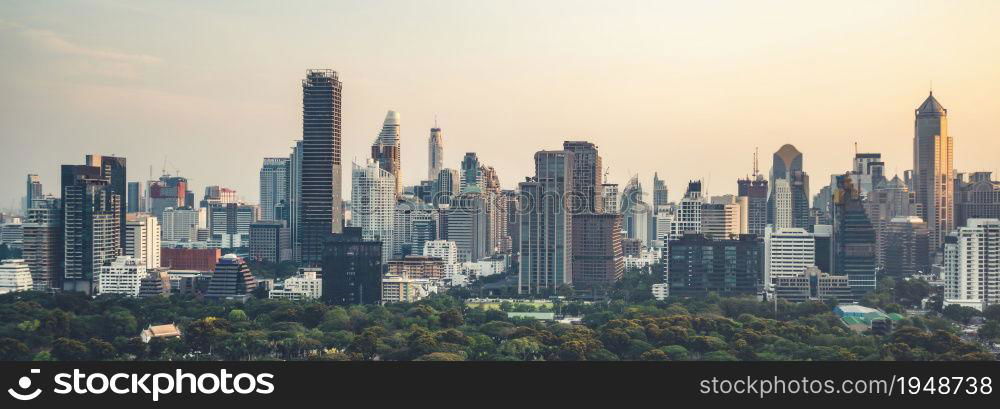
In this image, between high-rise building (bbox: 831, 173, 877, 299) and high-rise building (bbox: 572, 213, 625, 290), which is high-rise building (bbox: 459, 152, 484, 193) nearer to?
high-rise building (bbox: 572, 213, 625, 290)

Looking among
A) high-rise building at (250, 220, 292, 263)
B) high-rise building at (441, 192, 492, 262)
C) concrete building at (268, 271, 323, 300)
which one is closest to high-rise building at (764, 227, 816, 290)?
concrete building at (268, 271, 323, 300)

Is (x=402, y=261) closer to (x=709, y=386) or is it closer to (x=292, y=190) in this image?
(x=292, y=190)

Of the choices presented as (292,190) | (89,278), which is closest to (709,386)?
(89,278)

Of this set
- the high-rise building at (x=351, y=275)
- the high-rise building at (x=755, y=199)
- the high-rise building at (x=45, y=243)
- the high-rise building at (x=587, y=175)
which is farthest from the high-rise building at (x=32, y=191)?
the high-rise building at (x=755, y=199)

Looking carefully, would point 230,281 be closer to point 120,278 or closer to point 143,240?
point 120,278

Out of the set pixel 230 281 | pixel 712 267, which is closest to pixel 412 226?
pixel 230 281

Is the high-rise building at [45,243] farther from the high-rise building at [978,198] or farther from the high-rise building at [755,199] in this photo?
the high-rise building at [978,198]
